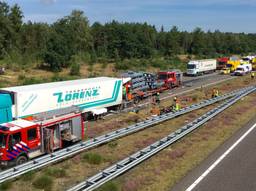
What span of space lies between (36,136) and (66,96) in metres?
8.78

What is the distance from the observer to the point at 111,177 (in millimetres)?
13398

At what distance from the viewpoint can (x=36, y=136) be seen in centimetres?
1748

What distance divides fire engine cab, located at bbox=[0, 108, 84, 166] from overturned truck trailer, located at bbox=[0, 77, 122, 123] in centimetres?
161

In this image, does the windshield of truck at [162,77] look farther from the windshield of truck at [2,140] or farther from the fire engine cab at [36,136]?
the windshield of truck at [2,140]

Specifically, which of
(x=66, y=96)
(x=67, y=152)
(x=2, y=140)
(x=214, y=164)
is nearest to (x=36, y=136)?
(x=2, y=140)

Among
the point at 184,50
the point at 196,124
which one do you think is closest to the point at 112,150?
the point at 196,124

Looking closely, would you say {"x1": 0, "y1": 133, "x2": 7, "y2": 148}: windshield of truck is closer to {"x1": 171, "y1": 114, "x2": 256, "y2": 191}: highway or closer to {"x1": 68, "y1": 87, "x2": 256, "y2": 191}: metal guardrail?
{"x1": 68, "y1": 87, "x2": 256, "y2": 191}: metal guardrail

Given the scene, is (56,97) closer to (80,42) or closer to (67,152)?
(67,152)

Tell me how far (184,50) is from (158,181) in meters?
129

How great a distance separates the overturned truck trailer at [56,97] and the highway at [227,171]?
388 inches

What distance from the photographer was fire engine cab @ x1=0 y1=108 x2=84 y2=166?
1612 centimetres

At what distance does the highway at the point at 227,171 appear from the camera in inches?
527

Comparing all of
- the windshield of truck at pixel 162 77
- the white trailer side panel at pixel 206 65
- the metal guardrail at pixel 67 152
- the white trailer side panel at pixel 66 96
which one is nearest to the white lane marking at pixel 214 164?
the metal guardrail at pixel 67 152

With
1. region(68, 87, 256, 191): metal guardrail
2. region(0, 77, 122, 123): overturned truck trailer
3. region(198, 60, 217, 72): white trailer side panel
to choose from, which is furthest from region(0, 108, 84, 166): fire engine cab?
region(198, 60, 217, 72): white trailer side panel
